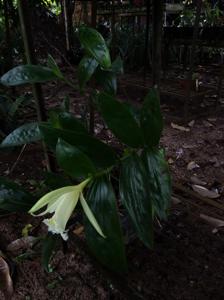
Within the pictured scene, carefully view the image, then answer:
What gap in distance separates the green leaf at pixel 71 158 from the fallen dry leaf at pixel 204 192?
1010 millimetres

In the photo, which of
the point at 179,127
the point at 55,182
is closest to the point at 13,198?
the point at 55,182

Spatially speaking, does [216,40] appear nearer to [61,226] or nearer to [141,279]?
[141,279]

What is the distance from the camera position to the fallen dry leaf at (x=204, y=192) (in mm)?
1459

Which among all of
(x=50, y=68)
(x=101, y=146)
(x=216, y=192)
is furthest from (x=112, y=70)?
(x=216, y=192)

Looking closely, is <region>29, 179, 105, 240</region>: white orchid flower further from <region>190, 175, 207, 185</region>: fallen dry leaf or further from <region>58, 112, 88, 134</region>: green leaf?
<region>190, 175, 207, 185</region>: fallen dry leaf

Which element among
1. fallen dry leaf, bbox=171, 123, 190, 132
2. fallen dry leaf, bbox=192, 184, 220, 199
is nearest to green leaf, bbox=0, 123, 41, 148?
fallen dry leaf, bbox=192, 184, 220, 199

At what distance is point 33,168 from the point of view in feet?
5.42

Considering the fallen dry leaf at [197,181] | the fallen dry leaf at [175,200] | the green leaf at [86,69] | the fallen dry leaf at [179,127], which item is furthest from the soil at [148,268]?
the fallen dry leaf at [179,127]

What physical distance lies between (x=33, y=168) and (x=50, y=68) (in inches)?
36.3

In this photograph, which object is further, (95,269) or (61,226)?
(95,269)

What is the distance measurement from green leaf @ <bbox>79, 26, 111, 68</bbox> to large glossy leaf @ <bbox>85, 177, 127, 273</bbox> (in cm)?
32

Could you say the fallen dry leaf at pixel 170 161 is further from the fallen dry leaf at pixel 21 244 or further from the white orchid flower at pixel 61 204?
the white orchid flower at pixel 61 204

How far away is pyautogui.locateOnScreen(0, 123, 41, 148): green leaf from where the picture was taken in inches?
31.1

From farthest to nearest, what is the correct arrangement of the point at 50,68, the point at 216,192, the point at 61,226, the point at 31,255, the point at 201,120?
the point at 201,120 → the point at 216,192 → the point at 31,255 → the point at 50,68 → the point at 61,226
